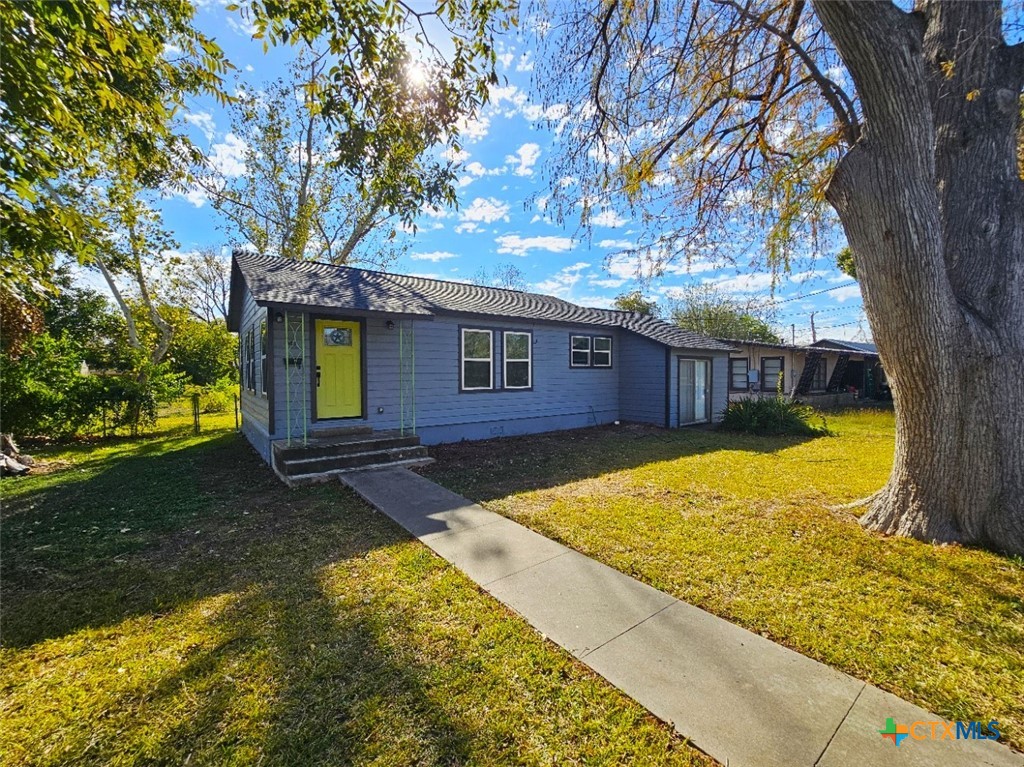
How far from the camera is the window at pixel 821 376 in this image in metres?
20.4

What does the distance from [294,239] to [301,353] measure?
11.7 meters

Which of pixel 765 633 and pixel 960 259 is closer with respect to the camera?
pixel 765 633

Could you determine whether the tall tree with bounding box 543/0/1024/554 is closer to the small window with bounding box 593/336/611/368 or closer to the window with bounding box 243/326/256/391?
the small window with bounding box 593/336/611/368

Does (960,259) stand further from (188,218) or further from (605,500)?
(188,218)

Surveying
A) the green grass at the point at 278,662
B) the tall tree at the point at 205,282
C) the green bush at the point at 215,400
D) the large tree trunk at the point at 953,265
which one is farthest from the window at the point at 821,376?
the tall tree at the point at 205,282

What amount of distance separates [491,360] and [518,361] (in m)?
0.79

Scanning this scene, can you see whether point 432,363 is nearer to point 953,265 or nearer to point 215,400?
point 953,265

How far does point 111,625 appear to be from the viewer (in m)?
2.81

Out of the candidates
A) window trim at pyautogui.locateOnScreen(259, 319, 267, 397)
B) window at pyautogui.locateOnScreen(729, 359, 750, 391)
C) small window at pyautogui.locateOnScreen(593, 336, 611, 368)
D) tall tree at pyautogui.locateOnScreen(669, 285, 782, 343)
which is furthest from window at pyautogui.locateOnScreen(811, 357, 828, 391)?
window trim at pyautogui.locateOnScreen(259, 319, 267, 397)

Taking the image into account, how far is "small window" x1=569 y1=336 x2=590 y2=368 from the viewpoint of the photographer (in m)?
11.4

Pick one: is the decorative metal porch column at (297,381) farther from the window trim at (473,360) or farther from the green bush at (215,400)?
the green bush at (215,400)

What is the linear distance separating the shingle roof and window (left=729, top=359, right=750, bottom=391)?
714 centimetres

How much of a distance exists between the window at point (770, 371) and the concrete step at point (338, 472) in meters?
18.5

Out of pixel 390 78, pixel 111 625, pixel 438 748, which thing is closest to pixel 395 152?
pixel 390 78
